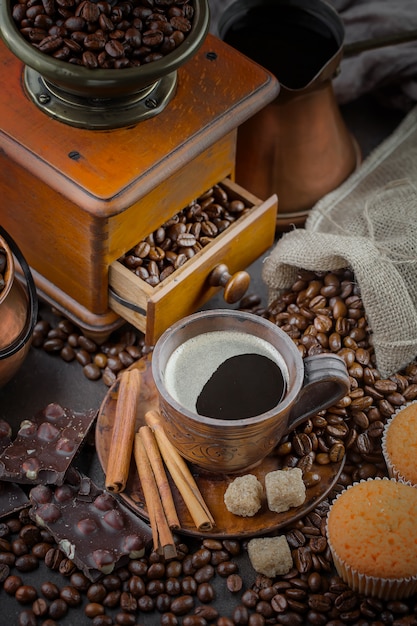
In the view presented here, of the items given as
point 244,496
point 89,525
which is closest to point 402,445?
point 244,496

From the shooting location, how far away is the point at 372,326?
2.56m

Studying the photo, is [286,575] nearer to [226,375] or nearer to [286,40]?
[226,375]

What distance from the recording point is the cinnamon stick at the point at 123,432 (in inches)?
91.7

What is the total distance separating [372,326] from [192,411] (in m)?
0.60

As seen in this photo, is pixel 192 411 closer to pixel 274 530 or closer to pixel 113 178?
pixel 274 530

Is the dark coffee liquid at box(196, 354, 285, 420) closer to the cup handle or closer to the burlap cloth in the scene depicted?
the cup handle

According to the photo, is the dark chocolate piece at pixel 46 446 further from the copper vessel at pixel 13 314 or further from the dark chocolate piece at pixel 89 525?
the copper vessel at pixel 13 314

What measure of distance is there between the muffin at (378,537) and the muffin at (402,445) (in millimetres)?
72

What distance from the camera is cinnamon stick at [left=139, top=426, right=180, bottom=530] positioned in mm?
2285

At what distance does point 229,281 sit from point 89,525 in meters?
0.73

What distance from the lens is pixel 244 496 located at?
227cm

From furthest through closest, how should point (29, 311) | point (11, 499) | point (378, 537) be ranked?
point (29, 311) → point (11, 499) → point (378, 537)

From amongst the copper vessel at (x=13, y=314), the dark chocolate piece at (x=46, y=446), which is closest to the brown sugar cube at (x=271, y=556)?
the dark chocolate piece at (x=46, y=446)

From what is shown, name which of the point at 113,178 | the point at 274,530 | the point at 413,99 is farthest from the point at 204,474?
the point at 413,99
